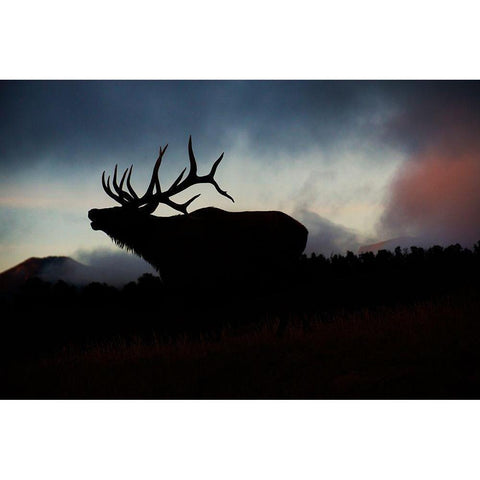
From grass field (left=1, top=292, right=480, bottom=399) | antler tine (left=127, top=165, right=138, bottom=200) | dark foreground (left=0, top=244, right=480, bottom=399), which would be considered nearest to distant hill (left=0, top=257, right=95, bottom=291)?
dark foreground (left=0, top=244, right=480, bottom=399)

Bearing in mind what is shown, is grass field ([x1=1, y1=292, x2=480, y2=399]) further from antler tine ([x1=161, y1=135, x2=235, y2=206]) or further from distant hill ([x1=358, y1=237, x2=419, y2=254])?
antler tine ([x1=161, y1=135, x2=235, y2=206])

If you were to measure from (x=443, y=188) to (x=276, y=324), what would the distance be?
1.56 meters

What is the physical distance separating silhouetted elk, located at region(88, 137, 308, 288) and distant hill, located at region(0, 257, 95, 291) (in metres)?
0.33

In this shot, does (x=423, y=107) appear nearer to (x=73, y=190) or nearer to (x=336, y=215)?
(x=336, y=215)

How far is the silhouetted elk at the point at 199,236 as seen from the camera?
12.2 ft

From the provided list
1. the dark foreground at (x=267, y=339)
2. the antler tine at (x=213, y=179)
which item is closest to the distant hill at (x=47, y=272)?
the dark foreground at (x=267, y=339)

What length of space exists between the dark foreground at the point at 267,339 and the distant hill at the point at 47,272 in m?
0.10

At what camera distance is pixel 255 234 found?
4051mm

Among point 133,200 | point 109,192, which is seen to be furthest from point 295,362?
point 109,192

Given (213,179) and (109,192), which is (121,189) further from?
(213,179)

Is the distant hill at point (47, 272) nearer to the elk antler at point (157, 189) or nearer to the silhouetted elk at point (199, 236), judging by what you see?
the silhouetted elk at point (199, 236)

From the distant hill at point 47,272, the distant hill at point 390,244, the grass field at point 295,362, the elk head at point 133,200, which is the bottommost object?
the grass field at point 295,362

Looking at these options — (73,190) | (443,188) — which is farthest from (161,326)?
(443,188)

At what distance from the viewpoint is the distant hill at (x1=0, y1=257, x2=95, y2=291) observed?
354 centimetres
